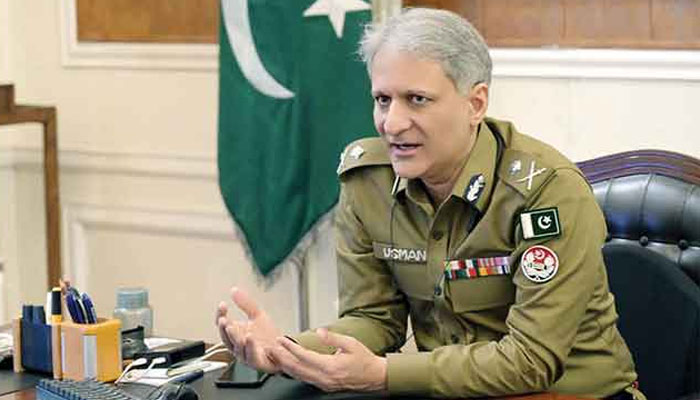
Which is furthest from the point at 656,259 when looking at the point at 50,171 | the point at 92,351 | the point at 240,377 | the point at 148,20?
the point at 50,171

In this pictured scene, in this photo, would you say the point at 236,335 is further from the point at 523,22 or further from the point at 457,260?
the point at 523,22

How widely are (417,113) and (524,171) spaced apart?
0.69 ft

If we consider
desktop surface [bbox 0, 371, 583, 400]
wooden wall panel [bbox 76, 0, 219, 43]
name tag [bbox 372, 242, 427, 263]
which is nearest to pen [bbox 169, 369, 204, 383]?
desktop surface [bbox 0, 371, 583, 400]

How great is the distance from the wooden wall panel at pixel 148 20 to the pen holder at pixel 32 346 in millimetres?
1946

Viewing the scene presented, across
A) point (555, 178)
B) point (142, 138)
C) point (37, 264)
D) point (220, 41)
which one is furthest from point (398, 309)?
point (37, 264)

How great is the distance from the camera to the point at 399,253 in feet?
7.73

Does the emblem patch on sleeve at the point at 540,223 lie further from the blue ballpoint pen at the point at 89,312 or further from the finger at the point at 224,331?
the blue ballpoint pen at the point at 89,312

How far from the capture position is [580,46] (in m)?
3.33

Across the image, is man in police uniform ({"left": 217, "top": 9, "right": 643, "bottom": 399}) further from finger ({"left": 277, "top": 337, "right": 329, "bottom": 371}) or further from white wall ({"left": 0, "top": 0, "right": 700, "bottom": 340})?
white wall ({"left": 0, "top": 0, "right": 700, "bottom": 340})

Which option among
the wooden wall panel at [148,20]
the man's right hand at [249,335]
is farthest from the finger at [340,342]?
the wooden wall panel at [148,20]

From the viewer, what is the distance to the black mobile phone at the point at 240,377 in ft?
6.89

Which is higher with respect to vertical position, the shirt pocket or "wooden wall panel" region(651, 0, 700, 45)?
"wooden wall panel" region(651, 0, 700, 45)

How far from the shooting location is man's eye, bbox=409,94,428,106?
7.30ft

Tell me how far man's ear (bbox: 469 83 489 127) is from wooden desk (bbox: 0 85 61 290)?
7.13ft
